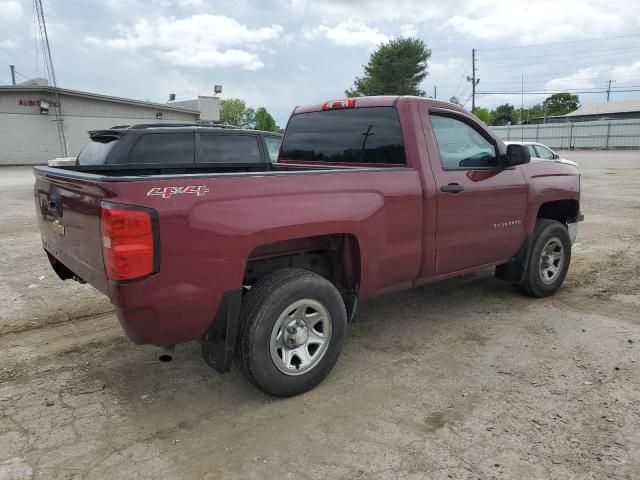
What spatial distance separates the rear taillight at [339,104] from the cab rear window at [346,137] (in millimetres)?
36

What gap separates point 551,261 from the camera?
539cm

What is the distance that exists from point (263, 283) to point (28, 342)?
2.42 meters

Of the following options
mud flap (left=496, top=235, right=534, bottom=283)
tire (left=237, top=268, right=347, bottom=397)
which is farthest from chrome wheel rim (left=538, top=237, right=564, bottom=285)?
tire (left=237, top=268, right=347, bottom=397)

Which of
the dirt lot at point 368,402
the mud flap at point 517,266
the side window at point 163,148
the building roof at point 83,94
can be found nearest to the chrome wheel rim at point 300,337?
the dirt lot at point 368,402

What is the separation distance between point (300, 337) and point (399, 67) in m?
47.9

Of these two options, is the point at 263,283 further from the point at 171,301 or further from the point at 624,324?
the point at 624,324

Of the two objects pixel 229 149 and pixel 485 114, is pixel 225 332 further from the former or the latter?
pixel 485 114

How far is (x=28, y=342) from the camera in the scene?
4.35 metres

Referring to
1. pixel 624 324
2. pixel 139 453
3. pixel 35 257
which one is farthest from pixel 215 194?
pixel 35 257

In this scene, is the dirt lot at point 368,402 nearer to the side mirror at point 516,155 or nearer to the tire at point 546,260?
the tire at point 546,260

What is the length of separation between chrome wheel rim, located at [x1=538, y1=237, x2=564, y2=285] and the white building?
3183 cm

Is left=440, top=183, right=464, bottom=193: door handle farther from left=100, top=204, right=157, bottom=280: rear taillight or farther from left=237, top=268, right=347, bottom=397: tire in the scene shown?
left=100, top=204, right=157, bottom=280: rear taillight

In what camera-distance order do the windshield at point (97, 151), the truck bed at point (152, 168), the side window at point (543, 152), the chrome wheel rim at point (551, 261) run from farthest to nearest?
1. the side window at point (543, 152)
2. the windshield at point (97, 151)
3. the chrome wheel rim at point (551, 261)
4. the truck bed at point (152, 168)

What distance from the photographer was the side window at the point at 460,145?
4281 millimetres
